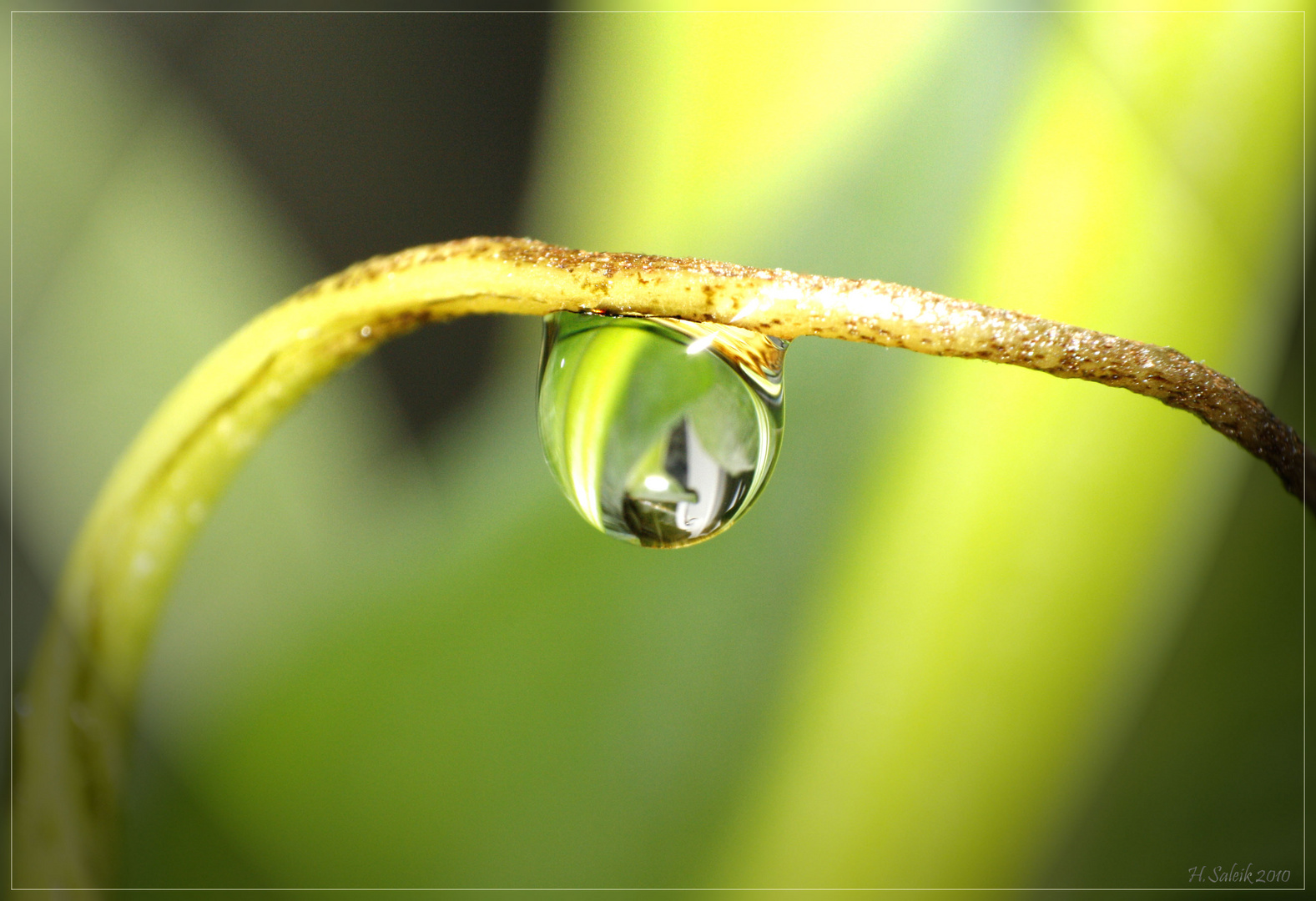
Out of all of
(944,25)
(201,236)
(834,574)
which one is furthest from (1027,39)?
(201,236)

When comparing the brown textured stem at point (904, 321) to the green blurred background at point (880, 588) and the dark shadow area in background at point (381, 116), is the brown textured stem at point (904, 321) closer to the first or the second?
the green blurred background at point (880, 588)

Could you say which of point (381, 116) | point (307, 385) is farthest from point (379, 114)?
point (307, 385)

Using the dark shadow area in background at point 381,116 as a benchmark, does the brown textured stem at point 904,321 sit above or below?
below

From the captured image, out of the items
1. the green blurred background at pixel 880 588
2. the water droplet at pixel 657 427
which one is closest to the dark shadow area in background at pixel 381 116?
the green blurred background at pixel 880 588

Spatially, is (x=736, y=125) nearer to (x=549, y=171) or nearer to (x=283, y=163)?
(x=549, y=171)

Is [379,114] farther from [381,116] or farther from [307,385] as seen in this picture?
[307,385]

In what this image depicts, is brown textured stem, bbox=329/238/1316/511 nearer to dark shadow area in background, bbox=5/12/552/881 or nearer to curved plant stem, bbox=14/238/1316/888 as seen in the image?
curved plant stem, bbox=14/238/1316/888

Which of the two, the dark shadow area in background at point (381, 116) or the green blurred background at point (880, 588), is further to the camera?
the dark shadow area in background at point (381, 116)
